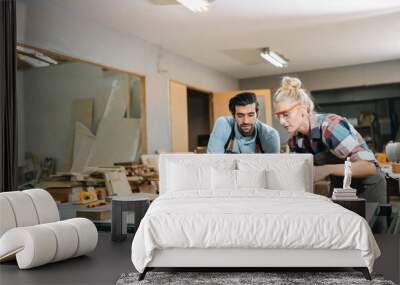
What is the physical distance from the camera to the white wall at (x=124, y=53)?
16.6 ft

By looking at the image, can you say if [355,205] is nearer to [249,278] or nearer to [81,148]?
[249,278]

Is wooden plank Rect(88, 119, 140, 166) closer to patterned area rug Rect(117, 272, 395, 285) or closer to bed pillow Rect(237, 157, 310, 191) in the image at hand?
bed pillow Rect(237, 157, 310, 191)

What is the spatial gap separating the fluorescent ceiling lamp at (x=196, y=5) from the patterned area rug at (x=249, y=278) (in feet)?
9.29

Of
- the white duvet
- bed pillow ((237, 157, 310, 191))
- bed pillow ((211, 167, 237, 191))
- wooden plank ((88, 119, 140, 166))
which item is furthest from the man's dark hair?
the white duvet

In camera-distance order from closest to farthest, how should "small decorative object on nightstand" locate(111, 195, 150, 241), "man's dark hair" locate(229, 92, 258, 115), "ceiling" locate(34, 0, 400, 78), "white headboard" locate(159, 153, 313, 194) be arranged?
"small decorative object on nightstand" locate(111, 195, 150, 241) → "ceiling" locate(34, 0, 400, 78) → "white headboard" locate(159, 153, 313, 194) → "man's dark hair" locate(229, 92, 258, 115)

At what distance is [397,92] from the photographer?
16.4 feet

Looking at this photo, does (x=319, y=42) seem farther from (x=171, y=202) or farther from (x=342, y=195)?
(x=171, y=202)

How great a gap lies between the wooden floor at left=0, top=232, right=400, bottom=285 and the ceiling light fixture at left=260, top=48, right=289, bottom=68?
217 centimetres

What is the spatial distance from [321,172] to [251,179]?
36.8 inches

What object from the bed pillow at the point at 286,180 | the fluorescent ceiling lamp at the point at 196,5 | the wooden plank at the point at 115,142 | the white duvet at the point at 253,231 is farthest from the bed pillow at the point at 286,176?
the fluorescent ceiling lamp at the point at 196,5

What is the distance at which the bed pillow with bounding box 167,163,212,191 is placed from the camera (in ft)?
15.6

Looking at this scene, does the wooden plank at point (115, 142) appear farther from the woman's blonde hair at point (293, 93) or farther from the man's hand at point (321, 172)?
the man's hand at point (321, 172)

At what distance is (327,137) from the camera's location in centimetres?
514

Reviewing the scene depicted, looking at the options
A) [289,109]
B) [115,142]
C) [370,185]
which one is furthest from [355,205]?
[115,142]
